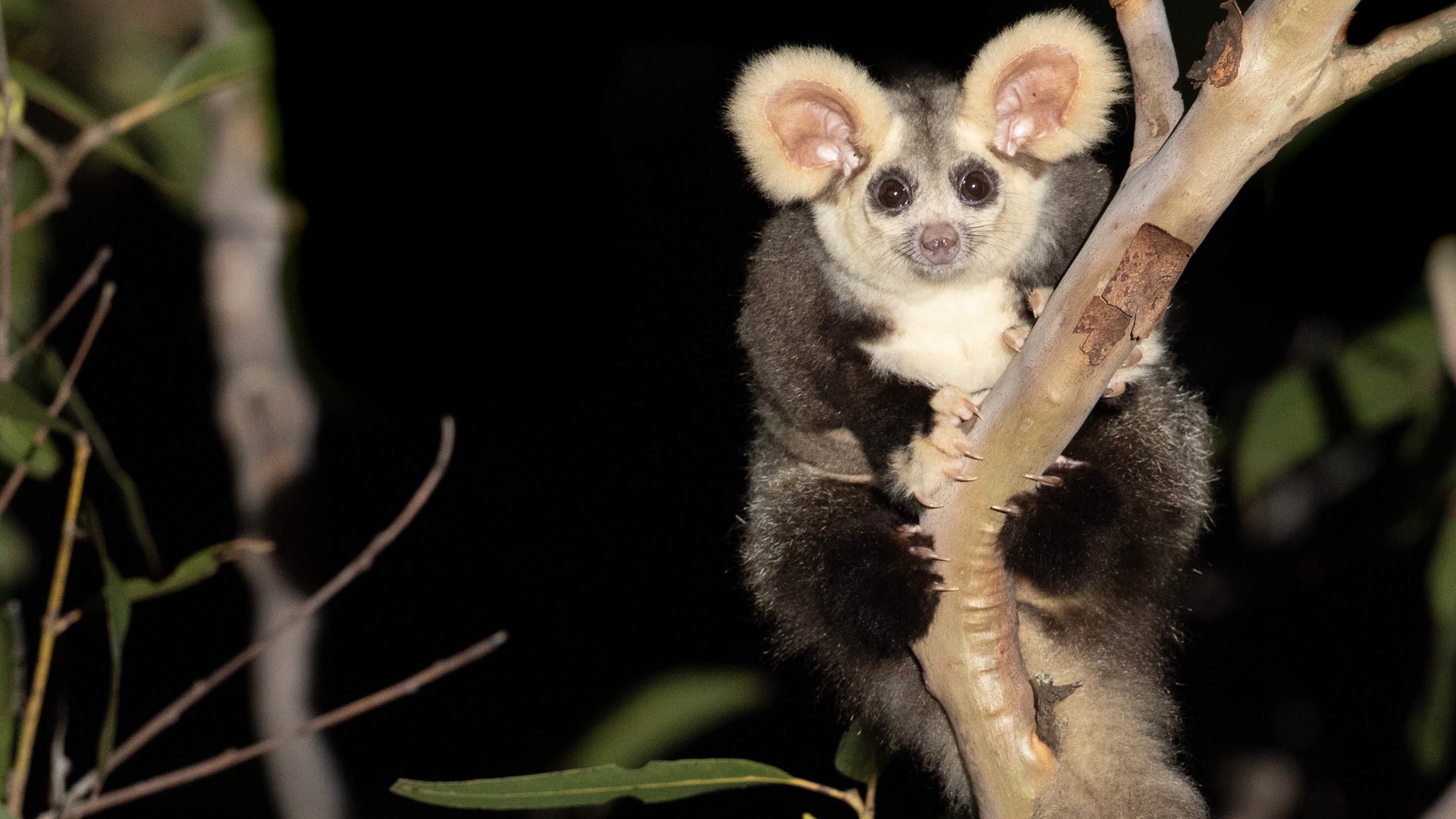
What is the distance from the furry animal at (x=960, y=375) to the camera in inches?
87.7

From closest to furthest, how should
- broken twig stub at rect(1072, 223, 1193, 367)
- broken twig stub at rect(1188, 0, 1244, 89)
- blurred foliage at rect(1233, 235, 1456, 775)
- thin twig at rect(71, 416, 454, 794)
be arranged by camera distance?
broken twig stub at rect(1188, 0, 1244, 89)
broken twig stub at rect(1072, 223, 1193, 367)
thin twig at rect(71, 416, 454, 794)
blurred foliage at rect(1233, 235, 1456, 775)

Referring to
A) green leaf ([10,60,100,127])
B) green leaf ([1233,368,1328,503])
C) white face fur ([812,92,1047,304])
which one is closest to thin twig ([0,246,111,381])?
green leaf ([10,60,100,127])

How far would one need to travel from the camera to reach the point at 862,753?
2.62 meters

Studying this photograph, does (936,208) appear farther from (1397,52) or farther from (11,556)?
(11,556)

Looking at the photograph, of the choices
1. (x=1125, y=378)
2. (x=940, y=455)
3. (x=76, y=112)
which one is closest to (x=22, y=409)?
(x=76, y=112)

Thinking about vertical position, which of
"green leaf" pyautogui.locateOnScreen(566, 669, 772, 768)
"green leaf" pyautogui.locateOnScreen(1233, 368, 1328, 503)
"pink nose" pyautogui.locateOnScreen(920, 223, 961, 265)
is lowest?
"green leaf" pyautogui.locateOnScreen(566, 669, 772, 768)

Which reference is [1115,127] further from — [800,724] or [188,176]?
[800,724]

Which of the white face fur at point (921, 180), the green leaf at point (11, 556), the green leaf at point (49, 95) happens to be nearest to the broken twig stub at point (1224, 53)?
the white face fur at point (921, 180)

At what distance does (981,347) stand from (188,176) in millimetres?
1823

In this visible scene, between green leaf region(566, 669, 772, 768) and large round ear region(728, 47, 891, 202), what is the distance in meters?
1.47

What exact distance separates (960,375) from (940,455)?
1.60ft

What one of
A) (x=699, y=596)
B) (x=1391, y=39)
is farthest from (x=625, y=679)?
(x=1391, y=39)

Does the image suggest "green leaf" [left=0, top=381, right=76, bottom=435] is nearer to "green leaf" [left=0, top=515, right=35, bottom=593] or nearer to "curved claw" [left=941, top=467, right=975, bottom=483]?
"green leaf" [left=0, top=515, right=35, bottom=593]

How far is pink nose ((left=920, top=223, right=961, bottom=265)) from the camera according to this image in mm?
2299
